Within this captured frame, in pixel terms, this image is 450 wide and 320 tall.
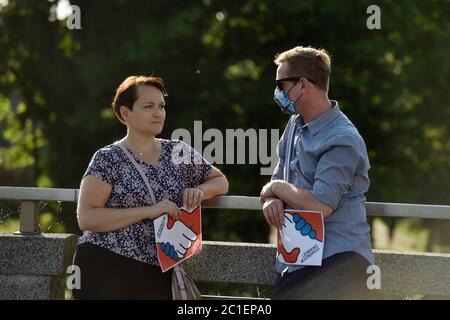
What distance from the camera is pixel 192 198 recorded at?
452 centimetres

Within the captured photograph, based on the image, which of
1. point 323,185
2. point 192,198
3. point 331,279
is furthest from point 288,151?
point 331,279

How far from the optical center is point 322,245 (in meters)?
4.25

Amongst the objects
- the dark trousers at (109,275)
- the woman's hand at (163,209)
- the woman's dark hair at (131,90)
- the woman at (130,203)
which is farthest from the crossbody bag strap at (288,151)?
the dark trousers at (109,275)

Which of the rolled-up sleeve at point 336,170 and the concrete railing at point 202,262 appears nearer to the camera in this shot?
the rolled-up sleeve at point 336,170

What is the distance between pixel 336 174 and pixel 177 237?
932 mm

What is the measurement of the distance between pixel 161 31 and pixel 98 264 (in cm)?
1076

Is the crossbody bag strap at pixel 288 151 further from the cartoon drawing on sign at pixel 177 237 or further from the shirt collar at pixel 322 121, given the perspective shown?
the cartoon drawing on sign at pixel 177 237

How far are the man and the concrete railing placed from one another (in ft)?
1.45

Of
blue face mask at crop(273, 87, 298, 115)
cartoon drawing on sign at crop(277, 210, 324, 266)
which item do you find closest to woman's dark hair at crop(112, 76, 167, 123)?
blue face mask at crop(273, 87, 298, 115)

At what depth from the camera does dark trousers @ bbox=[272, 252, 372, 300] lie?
4.23 m

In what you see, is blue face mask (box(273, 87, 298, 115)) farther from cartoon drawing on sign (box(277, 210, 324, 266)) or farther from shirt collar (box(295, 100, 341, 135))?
cartoon drawing on sign (box(277, 210, 324, 266))

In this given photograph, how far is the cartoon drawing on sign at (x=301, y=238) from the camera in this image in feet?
13.9

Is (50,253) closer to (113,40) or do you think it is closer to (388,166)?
(113,40)

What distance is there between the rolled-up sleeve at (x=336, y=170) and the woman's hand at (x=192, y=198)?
0.66 m
